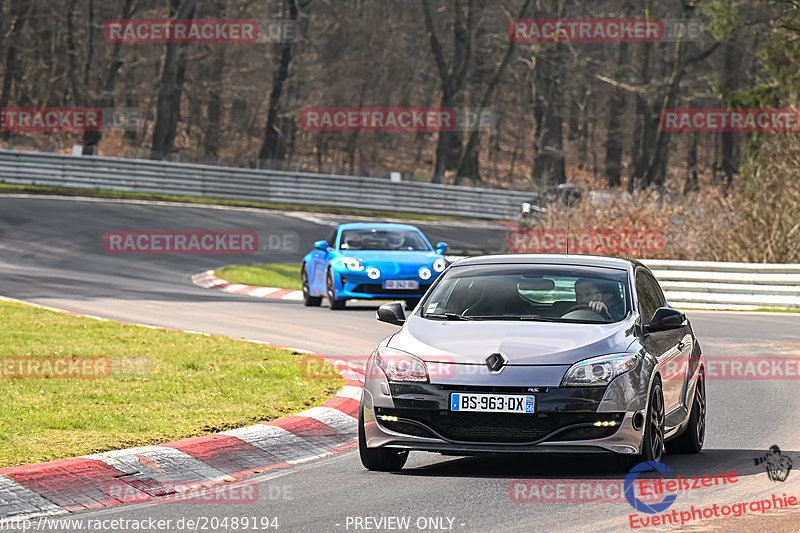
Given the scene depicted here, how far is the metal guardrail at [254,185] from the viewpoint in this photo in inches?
1746

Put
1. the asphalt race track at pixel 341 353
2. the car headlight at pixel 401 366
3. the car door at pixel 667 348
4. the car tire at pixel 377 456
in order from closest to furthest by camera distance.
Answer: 1. the asphalt race track at pixel 341 353
2. the car headlight at pixel 401 366
3. the car tire at pixel 377 456
4. the car door at pixel 667 348

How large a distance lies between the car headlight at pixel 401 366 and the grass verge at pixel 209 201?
3471 centimetres

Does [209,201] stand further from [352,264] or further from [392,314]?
[392,314]

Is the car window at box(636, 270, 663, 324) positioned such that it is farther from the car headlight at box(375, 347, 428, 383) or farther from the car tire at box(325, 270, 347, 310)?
the car tire at box(325, 270, 347, 310)

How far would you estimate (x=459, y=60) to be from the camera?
62.8 metres

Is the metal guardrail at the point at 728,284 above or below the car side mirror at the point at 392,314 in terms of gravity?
below

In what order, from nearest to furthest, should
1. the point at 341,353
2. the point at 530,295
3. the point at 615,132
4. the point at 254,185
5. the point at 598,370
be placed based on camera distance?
the point at 598,370 → the point at 530,295 → the point at 341,353 → the point at 254,185 → the point at 615,132

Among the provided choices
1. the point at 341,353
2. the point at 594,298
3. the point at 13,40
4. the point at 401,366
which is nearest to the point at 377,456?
the point at 401,366

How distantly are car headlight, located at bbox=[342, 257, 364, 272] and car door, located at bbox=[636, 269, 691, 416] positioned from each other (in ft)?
38.3

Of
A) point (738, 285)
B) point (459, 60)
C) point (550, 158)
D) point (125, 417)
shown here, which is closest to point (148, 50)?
point (459, 60)

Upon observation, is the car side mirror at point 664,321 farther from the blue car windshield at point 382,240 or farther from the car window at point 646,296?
the blue car windshield at point 382,240

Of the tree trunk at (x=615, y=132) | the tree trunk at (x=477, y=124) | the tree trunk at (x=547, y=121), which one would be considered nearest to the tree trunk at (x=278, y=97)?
the tree trunk at (x=477, y=124)

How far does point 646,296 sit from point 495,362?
2110 mm

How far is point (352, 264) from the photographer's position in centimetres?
2130
